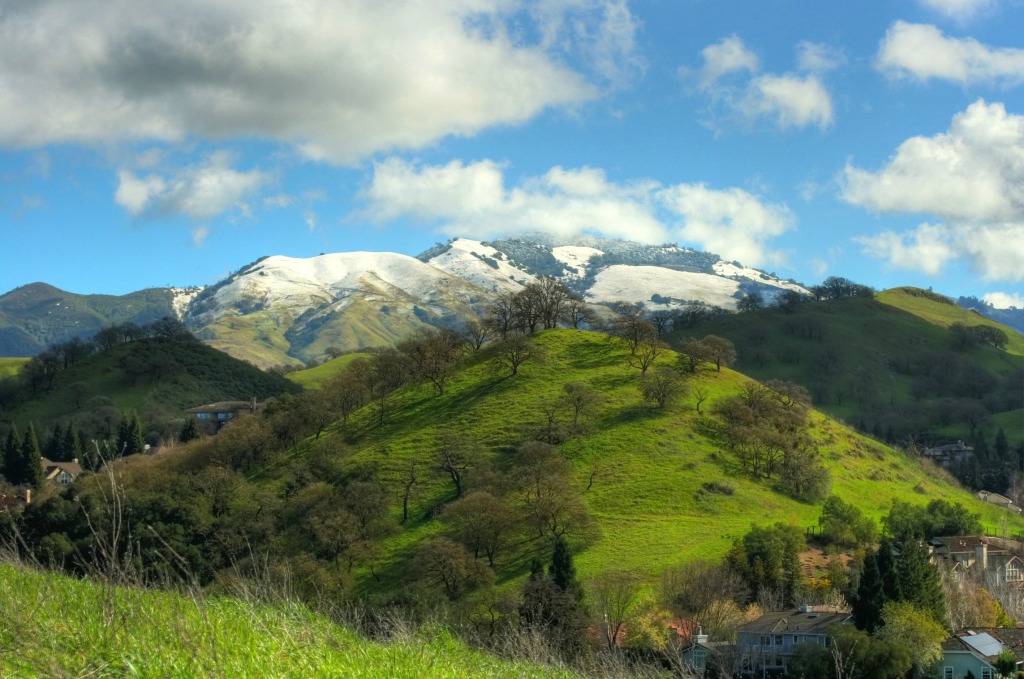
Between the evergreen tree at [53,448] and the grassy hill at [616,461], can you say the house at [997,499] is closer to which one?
the grassy hill at [616,461]

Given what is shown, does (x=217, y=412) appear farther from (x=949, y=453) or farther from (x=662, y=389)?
(x=949, y=453)

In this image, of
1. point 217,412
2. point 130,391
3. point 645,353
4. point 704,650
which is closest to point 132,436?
point 217,412

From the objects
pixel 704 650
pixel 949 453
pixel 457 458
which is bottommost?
pixel 704 650

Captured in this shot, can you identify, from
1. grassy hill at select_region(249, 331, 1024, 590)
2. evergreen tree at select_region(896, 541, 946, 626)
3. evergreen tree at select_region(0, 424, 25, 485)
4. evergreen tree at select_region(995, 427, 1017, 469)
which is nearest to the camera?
evergreen tree at select_region(896, 541, 946, 626)

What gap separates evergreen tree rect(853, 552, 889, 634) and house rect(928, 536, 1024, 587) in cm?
2797

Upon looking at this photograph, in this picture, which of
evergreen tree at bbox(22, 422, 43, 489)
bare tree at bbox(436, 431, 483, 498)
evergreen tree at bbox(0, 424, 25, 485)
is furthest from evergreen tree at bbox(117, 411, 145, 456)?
bare tree at bbox(436, 431, 483, 498)

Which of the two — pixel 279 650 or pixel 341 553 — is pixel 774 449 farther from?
pixel 279 650

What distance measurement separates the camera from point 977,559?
8644cm

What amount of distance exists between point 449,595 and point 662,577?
1636 centimetres

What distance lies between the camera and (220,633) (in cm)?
1373

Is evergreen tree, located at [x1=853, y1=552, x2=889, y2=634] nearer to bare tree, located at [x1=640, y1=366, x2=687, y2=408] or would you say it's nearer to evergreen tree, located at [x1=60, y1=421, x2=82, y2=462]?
bare tree, located at [x1=640, y1=366, x2=687, y2=408]

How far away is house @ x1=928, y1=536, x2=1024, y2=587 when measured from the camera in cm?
8394

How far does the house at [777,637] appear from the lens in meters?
58.7

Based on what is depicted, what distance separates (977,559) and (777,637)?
3615 centimetres
